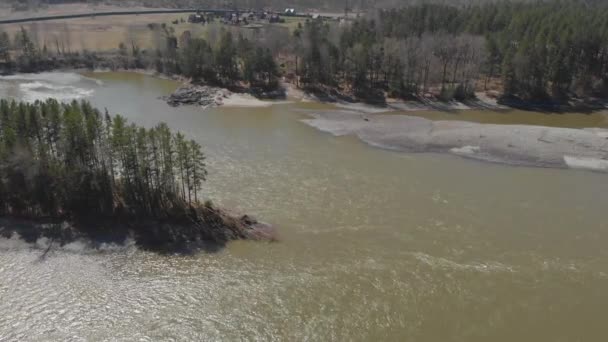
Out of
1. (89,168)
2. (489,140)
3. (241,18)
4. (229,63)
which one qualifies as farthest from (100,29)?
(489,140)

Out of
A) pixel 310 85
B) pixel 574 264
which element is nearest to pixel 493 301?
pixel 574 264

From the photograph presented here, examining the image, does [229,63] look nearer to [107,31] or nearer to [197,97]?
[197,97]

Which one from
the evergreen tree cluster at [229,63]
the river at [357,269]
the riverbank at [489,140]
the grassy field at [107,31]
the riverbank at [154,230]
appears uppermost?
the grassy field at [107,31]

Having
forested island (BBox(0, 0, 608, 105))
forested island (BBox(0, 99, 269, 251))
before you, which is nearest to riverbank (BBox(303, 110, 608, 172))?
forested island (BBox(0, 0, 608, 105))

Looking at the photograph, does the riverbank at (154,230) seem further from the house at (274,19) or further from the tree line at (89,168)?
the house at (274,19)

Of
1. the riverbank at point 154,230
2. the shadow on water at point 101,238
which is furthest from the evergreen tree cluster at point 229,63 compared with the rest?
the shadow on water at point 101,238

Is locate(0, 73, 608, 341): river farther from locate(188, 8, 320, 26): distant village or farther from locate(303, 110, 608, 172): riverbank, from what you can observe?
locate(188, 8, 320, 26): distant village
